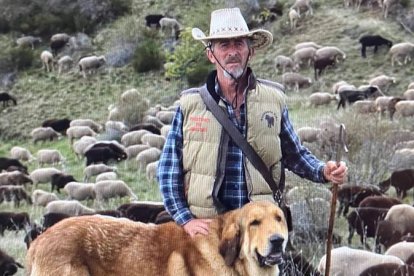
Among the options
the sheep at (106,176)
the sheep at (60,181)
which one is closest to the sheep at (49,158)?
the sheep at (60,181)

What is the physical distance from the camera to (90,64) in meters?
34.5

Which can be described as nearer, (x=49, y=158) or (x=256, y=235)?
(x=256, y=235)

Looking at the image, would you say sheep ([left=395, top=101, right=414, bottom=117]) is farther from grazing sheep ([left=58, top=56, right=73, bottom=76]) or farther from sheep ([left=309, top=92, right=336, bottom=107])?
grazing sheep ([left=58, top=56, right=73, bottom=76])

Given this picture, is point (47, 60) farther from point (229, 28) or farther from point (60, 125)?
point (229, 28)

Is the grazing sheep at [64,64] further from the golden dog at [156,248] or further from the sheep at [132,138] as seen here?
the golden dog at [156,248]

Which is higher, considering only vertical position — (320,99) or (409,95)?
(409,95)

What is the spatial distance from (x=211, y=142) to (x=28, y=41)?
36013 mm

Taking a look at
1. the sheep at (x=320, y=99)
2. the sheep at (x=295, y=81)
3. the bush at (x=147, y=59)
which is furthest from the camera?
the bush at (x=147, y=59)

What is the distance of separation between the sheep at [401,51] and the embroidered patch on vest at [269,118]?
79.0 ft

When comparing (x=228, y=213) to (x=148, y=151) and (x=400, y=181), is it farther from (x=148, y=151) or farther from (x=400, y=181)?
(x=148, y=151)

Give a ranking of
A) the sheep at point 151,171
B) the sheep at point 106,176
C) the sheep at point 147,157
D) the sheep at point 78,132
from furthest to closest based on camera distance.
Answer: the sheep at point 78,132
the sheep at point 147,157
the sheep at point 151,171
the sheep at point 106,176

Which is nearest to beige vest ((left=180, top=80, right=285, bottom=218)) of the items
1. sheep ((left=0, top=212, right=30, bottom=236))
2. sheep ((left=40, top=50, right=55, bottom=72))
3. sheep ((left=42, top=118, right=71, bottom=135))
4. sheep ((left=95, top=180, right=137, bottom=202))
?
sheep ((left=0, top=212, right=30, bottom=236))

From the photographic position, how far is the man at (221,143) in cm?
439

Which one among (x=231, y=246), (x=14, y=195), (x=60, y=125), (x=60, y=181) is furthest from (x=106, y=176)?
(x=231, y=246)
